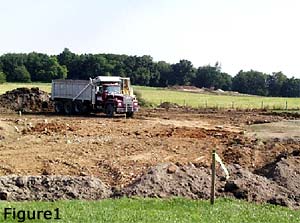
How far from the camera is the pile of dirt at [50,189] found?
13227 mm

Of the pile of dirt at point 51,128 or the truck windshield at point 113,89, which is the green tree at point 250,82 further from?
the pile of dirt at point 51,128

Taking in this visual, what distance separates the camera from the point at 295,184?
1505 cm

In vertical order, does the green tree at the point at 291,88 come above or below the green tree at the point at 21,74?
below

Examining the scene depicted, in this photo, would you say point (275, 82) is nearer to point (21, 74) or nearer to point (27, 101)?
point (21, 74)

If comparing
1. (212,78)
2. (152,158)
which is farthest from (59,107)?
(212,78)

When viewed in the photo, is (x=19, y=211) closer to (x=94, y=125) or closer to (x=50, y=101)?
(x=94, y=125)

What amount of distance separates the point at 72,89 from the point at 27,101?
644 cm

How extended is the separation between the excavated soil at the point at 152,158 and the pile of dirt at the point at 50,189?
0.07 meters

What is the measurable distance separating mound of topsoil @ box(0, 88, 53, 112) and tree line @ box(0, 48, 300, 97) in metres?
61.5

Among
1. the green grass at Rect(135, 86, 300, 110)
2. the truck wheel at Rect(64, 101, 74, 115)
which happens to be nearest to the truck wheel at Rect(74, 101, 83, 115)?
the truck wheel at Rect(64, 101, 74, 115)

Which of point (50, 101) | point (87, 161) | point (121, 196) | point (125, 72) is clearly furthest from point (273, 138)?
point (125, 72)

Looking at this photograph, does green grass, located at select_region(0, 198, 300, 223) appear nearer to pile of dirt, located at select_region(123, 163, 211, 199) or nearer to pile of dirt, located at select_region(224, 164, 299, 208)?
pile of dirt, located at select_region(224, 164, 299, 208)

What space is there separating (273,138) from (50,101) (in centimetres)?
2403

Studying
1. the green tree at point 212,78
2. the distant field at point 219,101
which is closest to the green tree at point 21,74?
the distant field at point 219,101
